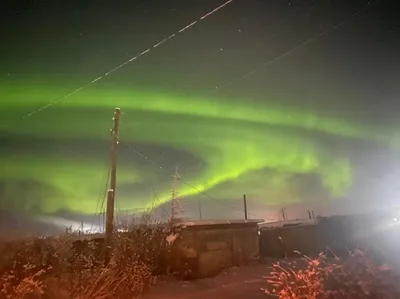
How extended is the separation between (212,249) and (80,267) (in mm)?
7779

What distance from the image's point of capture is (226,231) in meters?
20.9

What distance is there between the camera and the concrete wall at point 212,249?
18.2m

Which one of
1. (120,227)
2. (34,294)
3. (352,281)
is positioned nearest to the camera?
(34,294)

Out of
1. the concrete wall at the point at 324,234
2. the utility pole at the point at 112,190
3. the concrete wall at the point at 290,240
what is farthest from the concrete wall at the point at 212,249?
the concrete wall at the point at 324,234

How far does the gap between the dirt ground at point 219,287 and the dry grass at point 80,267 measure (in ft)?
2.49

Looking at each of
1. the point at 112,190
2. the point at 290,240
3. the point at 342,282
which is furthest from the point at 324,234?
the point at 342,282

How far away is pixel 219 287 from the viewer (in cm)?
1510

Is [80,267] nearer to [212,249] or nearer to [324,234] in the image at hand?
[212,249]

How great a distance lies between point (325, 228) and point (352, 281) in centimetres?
2470

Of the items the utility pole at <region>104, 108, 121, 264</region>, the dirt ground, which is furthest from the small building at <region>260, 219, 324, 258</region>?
the utility pole at <region>104, 108, 121, 264</region>

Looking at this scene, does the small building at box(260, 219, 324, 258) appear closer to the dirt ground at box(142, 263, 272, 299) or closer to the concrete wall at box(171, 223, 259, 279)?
the concrete wall at box(171, 223, 259, 279)

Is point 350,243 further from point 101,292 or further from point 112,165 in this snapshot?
point 101,292

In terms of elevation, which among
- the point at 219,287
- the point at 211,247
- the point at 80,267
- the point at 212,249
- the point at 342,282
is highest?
the point at 211,247

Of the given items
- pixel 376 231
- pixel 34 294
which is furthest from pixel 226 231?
pixel 376 231
